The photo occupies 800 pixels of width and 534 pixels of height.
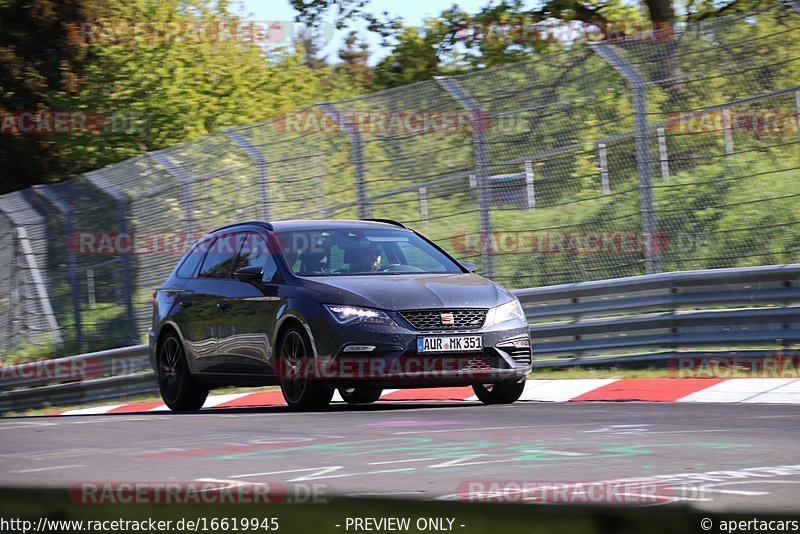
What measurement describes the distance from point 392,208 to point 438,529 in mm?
12812

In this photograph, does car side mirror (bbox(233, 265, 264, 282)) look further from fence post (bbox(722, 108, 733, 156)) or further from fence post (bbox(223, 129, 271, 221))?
fence post (bbox(223, 129, 271, 221))

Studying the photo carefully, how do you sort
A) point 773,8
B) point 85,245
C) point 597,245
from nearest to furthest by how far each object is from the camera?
point 773,8 < point 597,245 < point 85,245

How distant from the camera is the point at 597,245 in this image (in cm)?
1257

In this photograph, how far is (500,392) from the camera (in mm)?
10273

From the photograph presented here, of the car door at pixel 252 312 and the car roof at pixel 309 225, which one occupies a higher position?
the car roof at pixel 309 225

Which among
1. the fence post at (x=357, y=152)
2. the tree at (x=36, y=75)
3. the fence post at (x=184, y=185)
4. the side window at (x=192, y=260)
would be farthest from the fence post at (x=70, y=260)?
the tree at (x=36, y=75)

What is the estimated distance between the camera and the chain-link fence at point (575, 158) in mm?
11711

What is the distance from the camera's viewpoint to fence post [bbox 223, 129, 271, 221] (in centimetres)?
1527

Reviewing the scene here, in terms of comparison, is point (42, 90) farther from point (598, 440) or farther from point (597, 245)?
point (598, 440)

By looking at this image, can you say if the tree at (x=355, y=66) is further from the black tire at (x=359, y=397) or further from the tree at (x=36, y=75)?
the black tire at (x=359, y=397)

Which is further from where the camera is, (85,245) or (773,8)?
(85,245)

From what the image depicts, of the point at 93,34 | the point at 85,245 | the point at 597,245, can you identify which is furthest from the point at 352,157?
the point at 93,34

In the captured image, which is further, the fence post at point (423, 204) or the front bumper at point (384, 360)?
the fence post at point (423, 204)

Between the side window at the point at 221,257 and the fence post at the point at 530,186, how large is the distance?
3.27 metres
